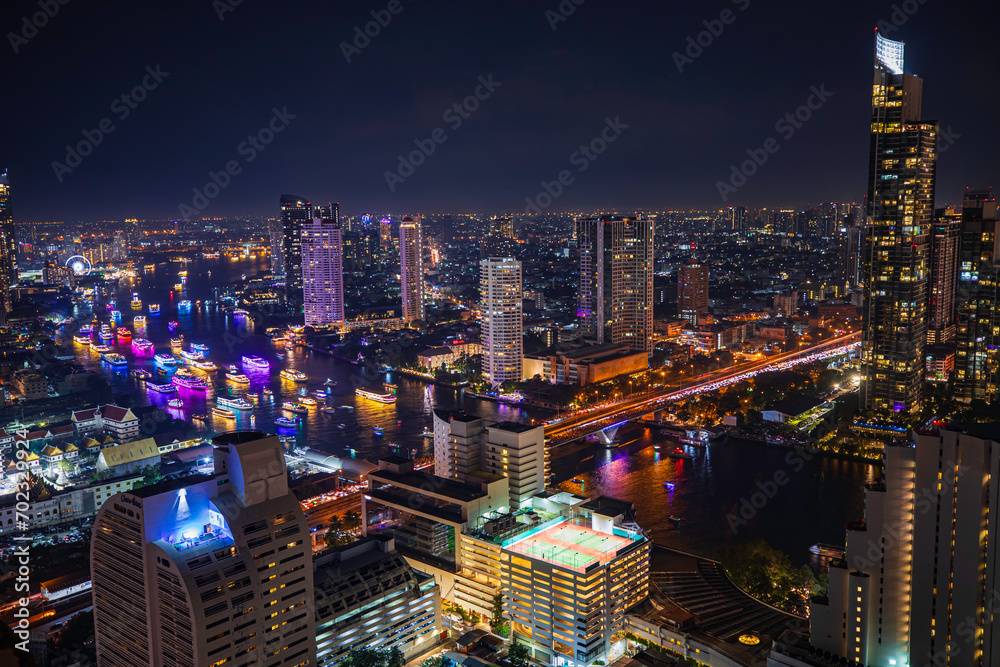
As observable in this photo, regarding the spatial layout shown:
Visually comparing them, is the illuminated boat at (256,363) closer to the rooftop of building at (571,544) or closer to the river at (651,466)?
the river at (651,466)

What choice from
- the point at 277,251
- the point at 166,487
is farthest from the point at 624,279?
the point at 277,251

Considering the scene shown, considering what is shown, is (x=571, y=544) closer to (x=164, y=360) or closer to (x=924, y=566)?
(x=924, y=566)

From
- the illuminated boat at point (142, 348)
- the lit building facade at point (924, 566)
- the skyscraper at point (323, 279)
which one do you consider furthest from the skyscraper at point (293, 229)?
the lit building facade at point (924, 566)

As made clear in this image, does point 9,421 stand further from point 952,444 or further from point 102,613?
point 952,444

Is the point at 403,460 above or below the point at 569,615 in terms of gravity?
above

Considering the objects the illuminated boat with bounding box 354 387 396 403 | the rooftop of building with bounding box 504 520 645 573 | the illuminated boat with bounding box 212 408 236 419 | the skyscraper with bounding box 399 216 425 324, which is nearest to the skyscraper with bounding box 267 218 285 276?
the skyscraper with bounding box 399 216 425 324

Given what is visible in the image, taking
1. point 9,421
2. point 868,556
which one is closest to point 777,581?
point 868,556
